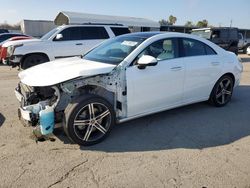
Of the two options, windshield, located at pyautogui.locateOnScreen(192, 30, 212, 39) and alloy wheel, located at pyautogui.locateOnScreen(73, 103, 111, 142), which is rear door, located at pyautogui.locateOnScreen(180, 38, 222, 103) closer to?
alloy wheel, located at pyautogui.locateOnScreen(73, 103, 111, 142)

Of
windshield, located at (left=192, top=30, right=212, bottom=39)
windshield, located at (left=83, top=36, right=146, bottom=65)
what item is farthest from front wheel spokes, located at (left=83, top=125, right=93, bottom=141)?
windshield, located at (left=192, top=30, right=212, bottom=39)

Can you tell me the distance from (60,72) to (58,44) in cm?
671

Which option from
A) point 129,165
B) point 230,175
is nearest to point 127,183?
point 129,165

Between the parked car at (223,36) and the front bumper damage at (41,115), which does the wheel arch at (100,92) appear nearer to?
the front bumper damage at (41,115)

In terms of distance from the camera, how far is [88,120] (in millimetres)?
3873

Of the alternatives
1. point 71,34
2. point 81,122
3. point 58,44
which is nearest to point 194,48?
point 81,122

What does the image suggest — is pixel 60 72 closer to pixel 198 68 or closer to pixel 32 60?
pixel 198 68

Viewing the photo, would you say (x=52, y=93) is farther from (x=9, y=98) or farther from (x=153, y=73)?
(x=9, y=98)

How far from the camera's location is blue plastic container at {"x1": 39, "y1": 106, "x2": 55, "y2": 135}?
11.8 feet

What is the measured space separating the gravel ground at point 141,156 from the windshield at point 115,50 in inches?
47.8

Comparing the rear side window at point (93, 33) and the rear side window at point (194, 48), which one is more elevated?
the rear side window at point (93, 33)

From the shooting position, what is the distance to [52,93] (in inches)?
159

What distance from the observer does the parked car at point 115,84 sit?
3.76 metres

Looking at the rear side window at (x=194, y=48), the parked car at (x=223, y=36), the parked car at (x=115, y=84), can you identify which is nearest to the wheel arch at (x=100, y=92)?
the parked car at (x=115, y=84)
